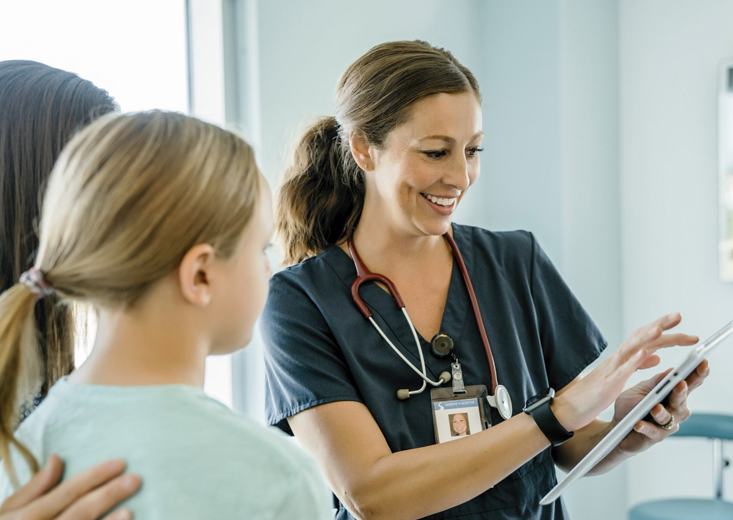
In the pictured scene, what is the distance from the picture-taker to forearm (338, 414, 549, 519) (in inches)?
45.7

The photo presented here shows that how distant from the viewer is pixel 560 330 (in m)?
1.46

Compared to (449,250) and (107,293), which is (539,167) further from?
(107,293)

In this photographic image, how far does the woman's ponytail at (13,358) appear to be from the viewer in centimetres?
71

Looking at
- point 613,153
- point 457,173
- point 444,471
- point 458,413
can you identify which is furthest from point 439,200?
point 613,153

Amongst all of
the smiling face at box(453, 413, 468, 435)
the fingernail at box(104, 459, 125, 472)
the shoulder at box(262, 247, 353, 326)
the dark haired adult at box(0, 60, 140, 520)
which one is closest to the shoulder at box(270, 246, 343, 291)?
the shoulder at box(262, 247, 353, 326)

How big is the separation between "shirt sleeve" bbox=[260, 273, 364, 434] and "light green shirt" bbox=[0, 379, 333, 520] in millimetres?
552

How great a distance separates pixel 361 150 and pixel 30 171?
65 centimetres

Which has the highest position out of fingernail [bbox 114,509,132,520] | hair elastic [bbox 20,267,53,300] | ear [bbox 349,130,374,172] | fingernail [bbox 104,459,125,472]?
ear [bbox 349,130,374,172]

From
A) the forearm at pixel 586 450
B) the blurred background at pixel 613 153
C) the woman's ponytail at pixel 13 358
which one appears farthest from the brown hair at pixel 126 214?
the blurred background at pixel 613 153

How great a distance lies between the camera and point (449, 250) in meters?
1.53

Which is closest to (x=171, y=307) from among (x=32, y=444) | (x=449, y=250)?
(x=32, y=444)

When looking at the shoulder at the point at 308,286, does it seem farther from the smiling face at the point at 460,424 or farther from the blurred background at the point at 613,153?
the blurred background at the point at 613,153

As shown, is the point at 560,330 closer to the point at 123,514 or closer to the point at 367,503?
the point at 367,503

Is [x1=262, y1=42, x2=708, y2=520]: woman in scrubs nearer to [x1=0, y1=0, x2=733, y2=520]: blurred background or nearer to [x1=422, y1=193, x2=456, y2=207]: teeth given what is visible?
[x1=422, y1=193, x2=456, y2=207]: teeth
